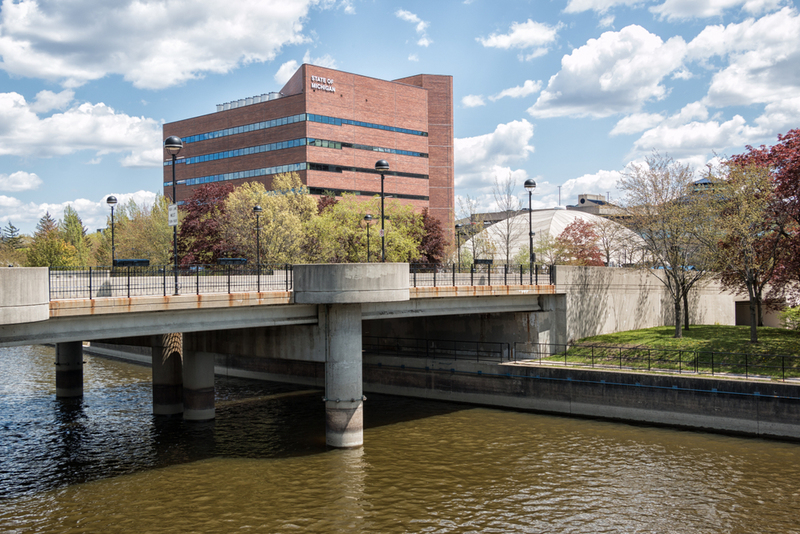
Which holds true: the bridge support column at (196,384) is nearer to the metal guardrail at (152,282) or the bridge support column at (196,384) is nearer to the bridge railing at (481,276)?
the metal guardrail at (152,282)

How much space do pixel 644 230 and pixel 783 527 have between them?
23314 millimetres

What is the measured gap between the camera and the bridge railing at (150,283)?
19.5 m

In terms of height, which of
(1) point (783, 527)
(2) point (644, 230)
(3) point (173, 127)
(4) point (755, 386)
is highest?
(3) point (173, 127)

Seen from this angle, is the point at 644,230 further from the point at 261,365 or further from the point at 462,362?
the point at 261,365

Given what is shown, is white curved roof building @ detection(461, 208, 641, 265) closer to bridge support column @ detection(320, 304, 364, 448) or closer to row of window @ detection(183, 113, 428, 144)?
row of window @ detection(183, 113, 428, 144)

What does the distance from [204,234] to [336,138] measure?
2864cm

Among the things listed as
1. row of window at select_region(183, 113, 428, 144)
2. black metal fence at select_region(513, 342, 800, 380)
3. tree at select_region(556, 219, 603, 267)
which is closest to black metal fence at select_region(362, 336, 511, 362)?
black metal fence at select_region(513, 342, 800, 380)

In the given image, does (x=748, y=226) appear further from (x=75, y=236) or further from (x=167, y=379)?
(x=75, y=236)

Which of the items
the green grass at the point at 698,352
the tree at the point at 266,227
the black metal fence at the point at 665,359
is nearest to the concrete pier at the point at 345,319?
the black metal fence at the point at 665,359

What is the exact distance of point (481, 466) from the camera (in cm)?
2173

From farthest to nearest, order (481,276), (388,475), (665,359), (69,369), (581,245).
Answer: (581,245) → (481,276) → (69,369) → (665,359) → (388,475)

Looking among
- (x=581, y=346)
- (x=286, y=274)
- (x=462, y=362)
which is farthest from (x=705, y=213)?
(x=286, y=274)

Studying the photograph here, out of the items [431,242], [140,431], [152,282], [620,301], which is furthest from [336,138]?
[152,282]

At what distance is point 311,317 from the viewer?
24.0 meters
